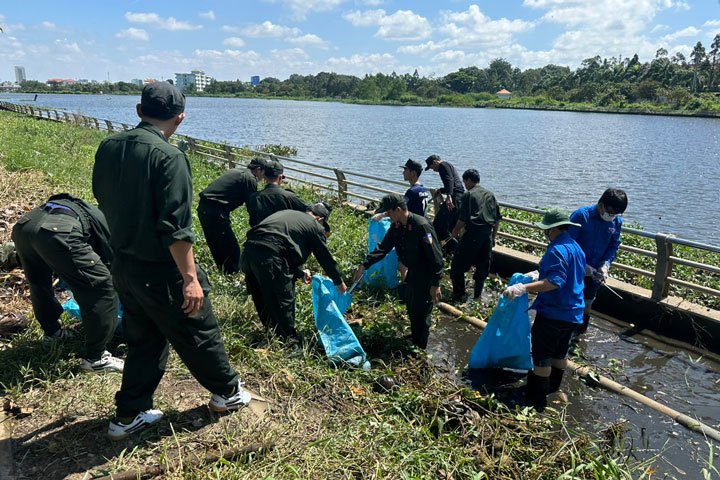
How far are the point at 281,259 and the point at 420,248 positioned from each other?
129cm

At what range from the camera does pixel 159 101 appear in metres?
2.68

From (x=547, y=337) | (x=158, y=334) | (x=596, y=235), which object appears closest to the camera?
(x=158, y=334)

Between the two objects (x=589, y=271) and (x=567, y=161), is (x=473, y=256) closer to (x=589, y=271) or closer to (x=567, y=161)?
(x=589, y=271)

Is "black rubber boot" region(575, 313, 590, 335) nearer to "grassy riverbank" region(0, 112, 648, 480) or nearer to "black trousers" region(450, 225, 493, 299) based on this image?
"black trousers" region(450, 225, 493, 299)

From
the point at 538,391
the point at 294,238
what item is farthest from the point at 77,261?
the point at 538,391

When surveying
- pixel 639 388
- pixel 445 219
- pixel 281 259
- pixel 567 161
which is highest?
pixel 281 259

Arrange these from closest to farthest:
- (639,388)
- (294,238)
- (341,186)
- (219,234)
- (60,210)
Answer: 1. (60,210)
2. (294,238)
3. (639,388)
4. (219,234)
5. (341,186)

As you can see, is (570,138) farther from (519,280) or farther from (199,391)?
(199,391)

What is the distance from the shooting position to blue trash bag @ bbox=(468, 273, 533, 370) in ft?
14.7

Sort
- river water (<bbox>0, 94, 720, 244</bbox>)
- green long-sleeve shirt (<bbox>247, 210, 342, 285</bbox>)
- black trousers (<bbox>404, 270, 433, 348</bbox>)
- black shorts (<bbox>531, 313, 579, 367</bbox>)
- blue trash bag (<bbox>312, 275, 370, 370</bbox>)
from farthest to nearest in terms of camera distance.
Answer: river water (<bbox>0, 94, 720, 244</bbox>) < black trousers (<bbox>404, 270, 433, 348</bbox>) < green long-sleeve shirt (<bbox>247, 210, 342, 285</bbox>) < blue trash bag (<bbox>312, 275, 370, 370</bbox>) < black shorts (<bbox>531, 313, 579, 367</bbox>)

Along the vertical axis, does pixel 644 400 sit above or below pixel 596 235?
below

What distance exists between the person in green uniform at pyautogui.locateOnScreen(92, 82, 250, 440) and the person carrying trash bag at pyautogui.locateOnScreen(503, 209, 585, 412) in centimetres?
252

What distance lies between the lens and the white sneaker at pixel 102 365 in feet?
12.0

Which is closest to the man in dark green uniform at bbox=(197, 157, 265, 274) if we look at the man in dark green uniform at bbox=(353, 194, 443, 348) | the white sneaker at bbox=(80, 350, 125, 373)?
the man in dark green uniform at bbox=(353, 194, 443, 348)
